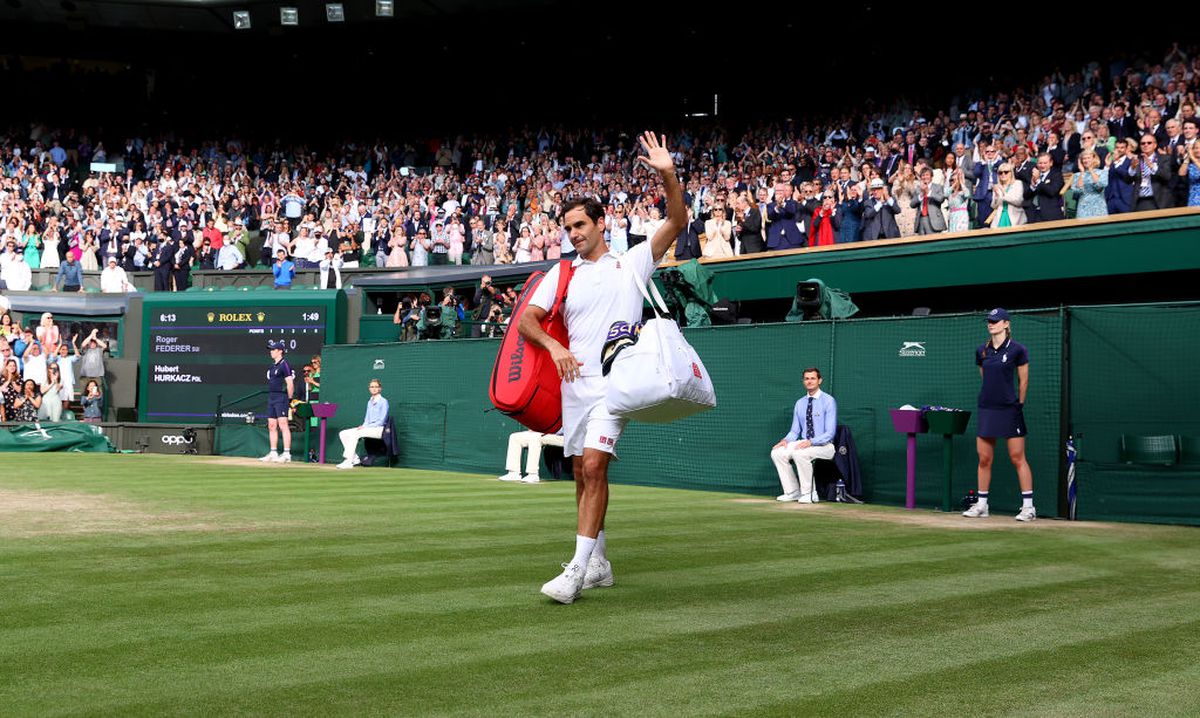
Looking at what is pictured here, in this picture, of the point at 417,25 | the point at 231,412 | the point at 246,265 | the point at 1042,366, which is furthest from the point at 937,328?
the point at 417,25

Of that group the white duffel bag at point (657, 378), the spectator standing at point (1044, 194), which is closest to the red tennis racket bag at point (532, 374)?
the white duffel bag at point (657, 378)

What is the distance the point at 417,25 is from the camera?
1489 inches

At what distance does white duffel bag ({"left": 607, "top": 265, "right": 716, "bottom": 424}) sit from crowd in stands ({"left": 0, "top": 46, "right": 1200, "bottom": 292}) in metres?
12.2

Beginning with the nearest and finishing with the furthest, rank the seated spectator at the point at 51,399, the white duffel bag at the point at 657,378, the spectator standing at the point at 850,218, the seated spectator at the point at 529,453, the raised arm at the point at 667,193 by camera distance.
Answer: the white duffel bag at the point at 657,378, the raised arm at the point at 667,193, the seated spectator at the point at 529,453, the spectator standing at the point at 850,218, the seated spectator at the point at 51,399

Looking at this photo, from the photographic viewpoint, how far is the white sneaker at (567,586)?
645cm

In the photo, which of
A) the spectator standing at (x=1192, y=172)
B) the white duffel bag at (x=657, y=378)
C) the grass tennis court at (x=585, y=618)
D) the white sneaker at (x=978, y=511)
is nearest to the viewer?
the grass tennis court at (x=585, y=618)

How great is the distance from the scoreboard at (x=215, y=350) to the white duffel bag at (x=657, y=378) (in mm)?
19851

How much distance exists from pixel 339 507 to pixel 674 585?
20.4 feet

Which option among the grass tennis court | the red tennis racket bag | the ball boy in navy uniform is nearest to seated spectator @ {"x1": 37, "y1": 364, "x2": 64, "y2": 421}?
the ball boy in navy uniform

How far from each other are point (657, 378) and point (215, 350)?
21478mm

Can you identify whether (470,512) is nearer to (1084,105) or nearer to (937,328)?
(937,328)

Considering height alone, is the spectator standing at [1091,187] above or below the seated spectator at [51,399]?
above

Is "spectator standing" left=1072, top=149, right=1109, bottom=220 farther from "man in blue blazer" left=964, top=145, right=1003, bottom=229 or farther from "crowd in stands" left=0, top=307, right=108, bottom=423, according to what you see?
"crowd in stands" left=0, top=307, right=108, bottom=423

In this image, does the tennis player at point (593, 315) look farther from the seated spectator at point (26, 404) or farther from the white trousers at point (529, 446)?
the seated spectator at point (26, 404)
